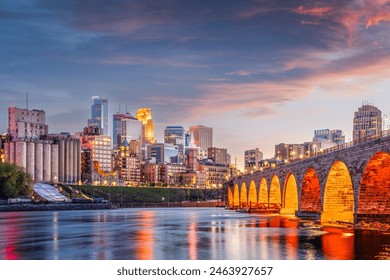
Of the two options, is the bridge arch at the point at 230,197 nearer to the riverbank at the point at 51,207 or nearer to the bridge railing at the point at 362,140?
the riverbank at the point at 51,207

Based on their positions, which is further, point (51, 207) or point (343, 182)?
point (51, 207)

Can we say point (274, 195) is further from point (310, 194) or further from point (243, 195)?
point (243, 195)

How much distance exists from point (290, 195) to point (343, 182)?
1172 inches

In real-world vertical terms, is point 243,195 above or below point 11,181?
below

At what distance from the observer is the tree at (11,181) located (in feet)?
418

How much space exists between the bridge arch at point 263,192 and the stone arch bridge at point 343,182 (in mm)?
9747

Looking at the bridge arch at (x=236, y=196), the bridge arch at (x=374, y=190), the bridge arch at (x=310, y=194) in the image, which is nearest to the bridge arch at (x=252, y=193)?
the bridge arch at (x=236, y=196)

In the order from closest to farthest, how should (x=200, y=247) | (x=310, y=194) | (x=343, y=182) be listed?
(x=200, y=247)
(x=343, y=182)
(x=310, y=194)

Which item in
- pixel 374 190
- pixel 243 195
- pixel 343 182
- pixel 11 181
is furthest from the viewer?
pixel 243 195

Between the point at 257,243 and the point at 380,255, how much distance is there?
11.4 metres

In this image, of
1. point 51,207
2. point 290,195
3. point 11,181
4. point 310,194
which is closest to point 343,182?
point 310,194

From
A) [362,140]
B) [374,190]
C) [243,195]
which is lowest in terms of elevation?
[243,195]

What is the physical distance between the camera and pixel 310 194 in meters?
79.6
